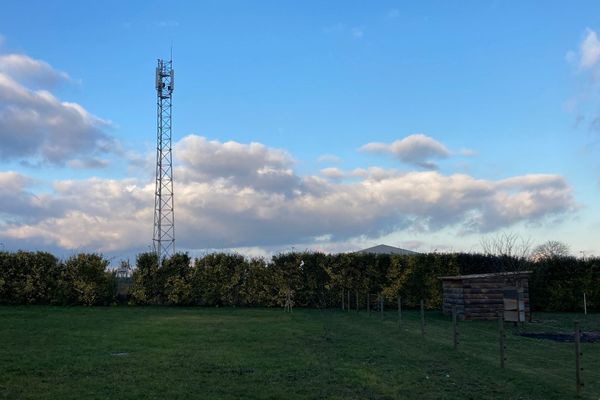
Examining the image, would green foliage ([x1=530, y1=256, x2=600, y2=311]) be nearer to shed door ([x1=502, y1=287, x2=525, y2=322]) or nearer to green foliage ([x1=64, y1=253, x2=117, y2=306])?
shed door ([x1=502, y1=287, x2=525, y2=322])

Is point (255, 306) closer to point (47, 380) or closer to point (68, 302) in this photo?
point (68, 302)

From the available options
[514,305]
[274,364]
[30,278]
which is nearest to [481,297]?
[514,305]

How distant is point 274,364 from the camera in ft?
32.0

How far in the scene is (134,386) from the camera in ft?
25.3

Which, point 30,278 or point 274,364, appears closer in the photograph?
point 274,364

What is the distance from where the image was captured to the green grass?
24.7 ft

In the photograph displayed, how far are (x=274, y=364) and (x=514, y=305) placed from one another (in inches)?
503

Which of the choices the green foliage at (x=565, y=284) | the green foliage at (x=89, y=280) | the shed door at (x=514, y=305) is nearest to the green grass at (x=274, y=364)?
the shed door at (x=514, y=305)

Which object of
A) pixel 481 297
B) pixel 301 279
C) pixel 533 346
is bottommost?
pixel 533 346

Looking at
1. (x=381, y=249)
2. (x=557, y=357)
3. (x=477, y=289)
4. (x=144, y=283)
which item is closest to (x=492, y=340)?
(x=557, y=357)

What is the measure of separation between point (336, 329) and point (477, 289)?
7934 mm

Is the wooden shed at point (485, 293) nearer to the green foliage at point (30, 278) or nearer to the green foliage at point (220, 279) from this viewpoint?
the green foliage at point (220, 279)

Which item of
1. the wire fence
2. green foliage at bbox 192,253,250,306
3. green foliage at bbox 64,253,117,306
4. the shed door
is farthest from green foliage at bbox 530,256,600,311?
green foliage at bbox 64,253,117,306

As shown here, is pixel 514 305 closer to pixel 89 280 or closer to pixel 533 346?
pixel 533 346
